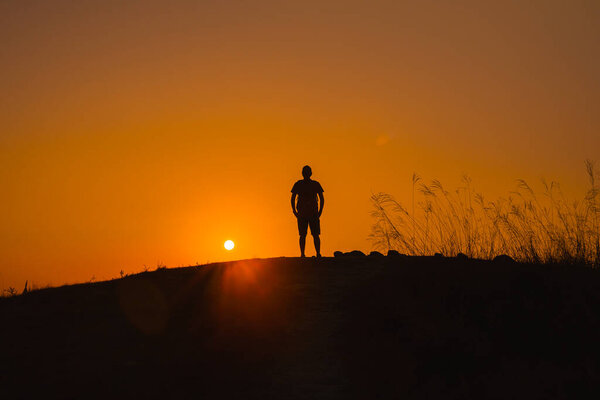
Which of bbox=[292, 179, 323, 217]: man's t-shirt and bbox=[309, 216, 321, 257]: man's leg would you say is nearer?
bbox=[292, 179, 323, 217]: man's t-shirt

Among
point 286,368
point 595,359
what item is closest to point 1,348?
point 286,368

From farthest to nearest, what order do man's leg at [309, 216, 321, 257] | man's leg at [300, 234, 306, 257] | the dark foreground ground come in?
1. man's leg at [300, 234, 306, 257]
2. man's leg at [309, 216, 321, 257]
3. the dark foreground ground

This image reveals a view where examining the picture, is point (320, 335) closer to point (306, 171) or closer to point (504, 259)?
point (306, 171)

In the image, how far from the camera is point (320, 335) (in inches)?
475

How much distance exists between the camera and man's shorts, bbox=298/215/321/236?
18.6 metres

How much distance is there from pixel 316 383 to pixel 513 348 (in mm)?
3704

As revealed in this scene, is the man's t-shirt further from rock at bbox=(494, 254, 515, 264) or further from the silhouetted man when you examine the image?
rock at bbox=(494, 254, 515, 264)

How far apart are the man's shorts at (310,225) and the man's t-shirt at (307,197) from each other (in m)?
0.12

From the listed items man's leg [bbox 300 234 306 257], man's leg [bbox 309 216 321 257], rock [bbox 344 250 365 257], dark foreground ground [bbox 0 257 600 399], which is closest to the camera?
dark foreground ground [bbox 0 257 600 399]

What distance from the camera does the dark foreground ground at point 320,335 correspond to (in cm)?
1000

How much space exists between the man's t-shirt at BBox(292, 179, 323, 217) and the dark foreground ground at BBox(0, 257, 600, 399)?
5.90ft

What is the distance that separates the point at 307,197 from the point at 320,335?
22.7 feet

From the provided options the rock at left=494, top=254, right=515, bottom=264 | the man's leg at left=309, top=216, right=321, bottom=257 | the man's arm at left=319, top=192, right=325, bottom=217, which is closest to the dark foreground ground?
the rock at left=494, top=254, right=515, bottom=264

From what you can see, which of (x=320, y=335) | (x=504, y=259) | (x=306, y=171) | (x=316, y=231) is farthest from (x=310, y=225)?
(x=320, y=335)
